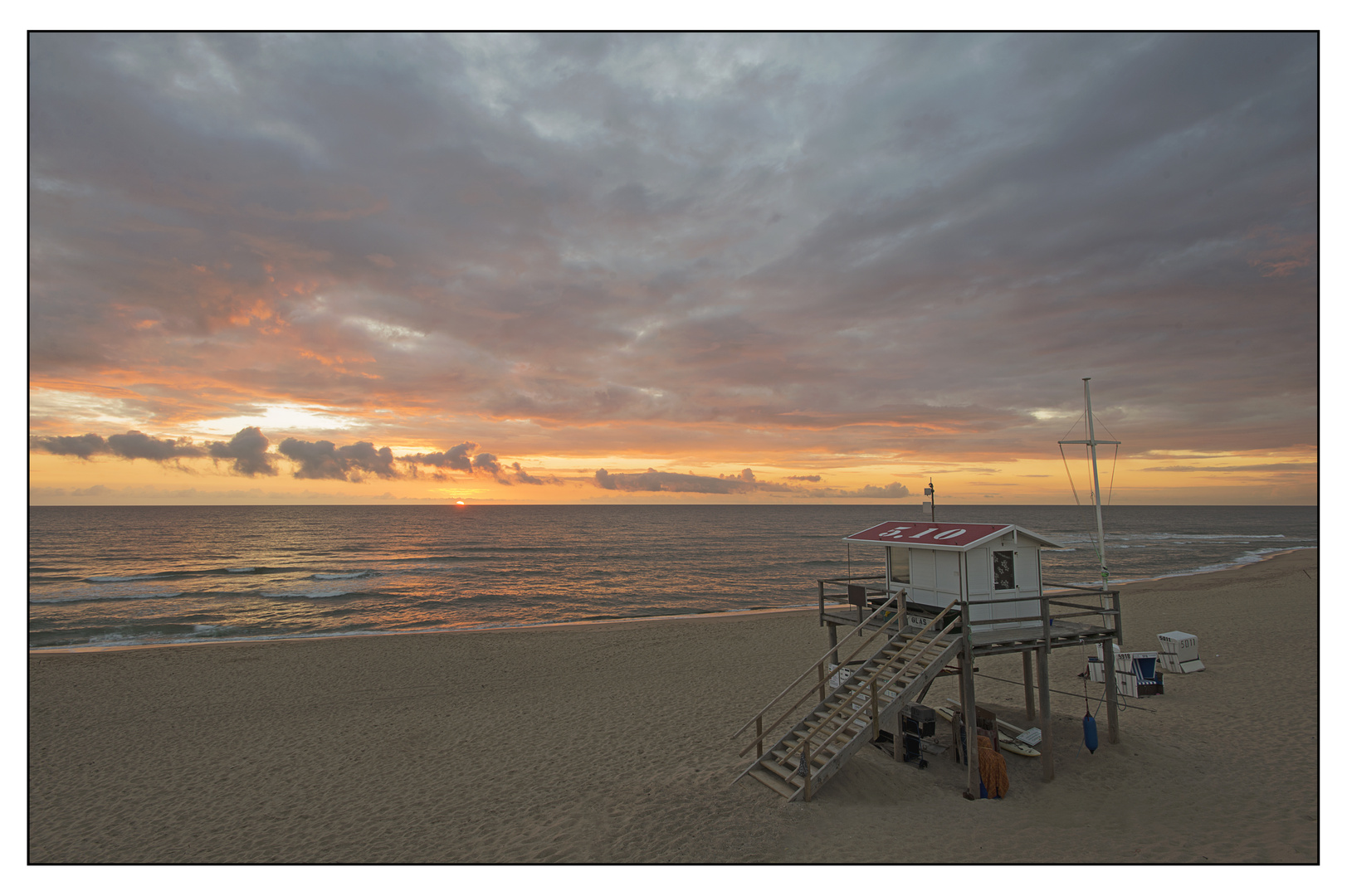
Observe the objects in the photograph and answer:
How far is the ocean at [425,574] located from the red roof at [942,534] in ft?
31.6

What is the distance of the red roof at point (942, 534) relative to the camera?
14.1m

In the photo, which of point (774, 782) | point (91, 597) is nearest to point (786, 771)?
point (774, 782)

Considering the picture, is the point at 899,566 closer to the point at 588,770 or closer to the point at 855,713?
the point at 855,713

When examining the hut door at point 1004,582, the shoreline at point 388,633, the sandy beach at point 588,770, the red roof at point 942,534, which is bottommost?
the shoreline at point 388,633

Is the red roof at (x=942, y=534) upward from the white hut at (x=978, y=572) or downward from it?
upward

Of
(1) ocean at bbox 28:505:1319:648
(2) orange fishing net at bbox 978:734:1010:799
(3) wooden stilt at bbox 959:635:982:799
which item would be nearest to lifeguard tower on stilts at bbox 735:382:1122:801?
(3) wooden stilt at bbox 959:635:982:799

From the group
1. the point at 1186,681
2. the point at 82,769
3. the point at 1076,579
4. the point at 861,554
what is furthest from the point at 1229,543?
the point at 82,769

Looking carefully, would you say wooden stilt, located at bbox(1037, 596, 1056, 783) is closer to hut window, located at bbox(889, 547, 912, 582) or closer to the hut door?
the hut door

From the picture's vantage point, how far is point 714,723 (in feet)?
59.8

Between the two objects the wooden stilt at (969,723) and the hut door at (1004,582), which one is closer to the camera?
the wooden stilt at (969,723)

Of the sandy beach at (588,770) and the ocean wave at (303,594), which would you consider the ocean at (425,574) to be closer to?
the ocean wave at (303,594)

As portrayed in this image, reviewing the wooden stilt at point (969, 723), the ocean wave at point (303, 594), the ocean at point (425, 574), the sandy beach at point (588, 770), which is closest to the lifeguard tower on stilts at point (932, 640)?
the wooden stilt at point (969, 723)

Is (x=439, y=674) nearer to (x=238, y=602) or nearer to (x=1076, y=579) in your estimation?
(x=238, y=602)

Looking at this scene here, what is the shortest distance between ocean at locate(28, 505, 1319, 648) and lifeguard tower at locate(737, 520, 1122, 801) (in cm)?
894
